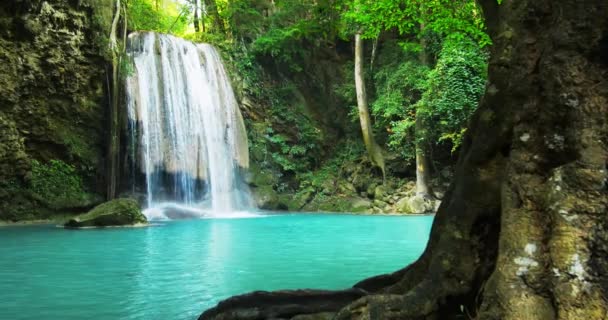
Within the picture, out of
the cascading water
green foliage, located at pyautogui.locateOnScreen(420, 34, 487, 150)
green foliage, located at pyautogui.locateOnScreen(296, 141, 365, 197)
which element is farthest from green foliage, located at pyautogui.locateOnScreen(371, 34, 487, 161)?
the cascading water

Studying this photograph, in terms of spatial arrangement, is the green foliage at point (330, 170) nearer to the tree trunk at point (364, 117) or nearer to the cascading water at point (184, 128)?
the tree trunk at point (364, 117)

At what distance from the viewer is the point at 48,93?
1518 cm

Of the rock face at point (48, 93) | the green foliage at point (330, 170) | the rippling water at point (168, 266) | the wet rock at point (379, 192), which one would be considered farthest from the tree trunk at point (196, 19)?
the rippling water at point (168, 266)

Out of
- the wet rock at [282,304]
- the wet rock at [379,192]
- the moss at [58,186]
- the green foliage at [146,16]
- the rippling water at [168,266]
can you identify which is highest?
the green foliage at [146,16]

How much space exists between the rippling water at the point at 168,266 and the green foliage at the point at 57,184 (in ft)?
12.3

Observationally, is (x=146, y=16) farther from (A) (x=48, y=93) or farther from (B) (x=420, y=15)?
(B) (x=420, y=15)

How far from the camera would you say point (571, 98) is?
2.33 m

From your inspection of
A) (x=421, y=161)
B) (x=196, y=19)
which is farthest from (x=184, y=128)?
(x=196, y=19)

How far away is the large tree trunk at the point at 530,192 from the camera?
6.88 feet

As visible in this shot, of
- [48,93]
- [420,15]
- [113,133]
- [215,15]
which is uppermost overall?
[215,15]

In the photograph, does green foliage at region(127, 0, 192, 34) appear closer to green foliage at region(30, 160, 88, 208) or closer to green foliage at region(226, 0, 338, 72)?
green foliage at region(226, 0, 338, 72)

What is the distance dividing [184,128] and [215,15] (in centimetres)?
879

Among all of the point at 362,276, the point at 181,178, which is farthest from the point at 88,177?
the point at 362,276

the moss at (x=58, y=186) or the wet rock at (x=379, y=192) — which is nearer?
the moss at (x=58, y=186)
